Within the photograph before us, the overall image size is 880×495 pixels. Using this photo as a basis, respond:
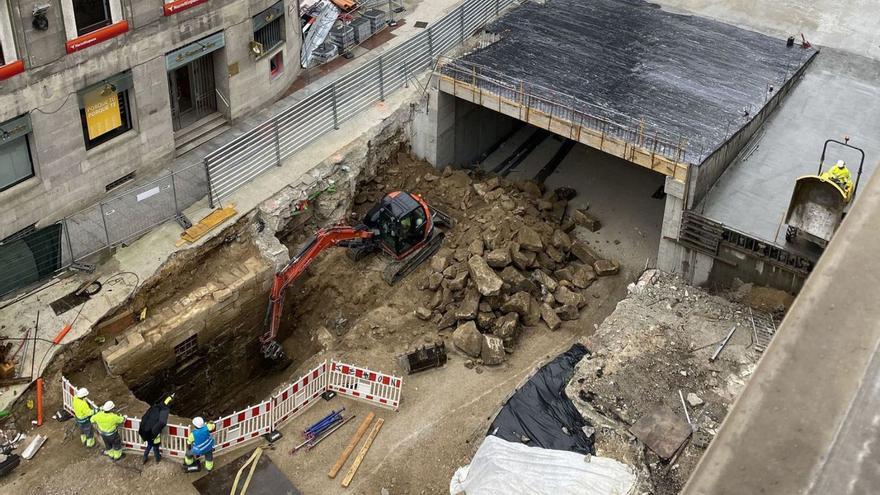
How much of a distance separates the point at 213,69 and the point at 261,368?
31.5 ft

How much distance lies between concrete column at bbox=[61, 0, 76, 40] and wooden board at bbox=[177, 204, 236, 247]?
19.3ft

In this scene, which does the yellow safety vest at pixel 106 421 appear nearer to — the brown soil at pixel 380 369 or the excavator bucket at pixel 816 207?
the brown soil at pixel 380 369

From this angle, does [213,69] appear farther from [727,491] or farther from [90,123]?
[727,491]

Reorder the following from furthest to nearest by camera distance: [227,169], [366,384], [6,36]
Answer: [227,169] → [366,384] → [6,36]

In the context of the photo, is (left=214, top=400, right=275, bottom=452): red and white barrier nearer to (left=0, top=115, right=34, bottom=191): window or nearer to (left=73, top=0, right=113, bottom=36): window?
(left=0, top=115, right=34, bottom=191): window

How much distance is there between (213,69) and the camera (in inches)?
1134

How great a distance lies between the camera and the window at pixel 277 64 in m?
30.6

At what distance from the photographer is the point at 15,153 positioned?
23734 mm

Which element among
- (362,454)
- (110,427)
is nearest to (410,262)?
(362,454)

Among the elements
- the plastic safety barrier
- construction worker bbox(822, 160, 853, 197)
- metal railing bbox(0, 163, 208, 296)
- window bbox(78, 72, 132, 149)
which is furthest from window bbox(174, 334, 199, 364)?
construction worker bbox(822, 160, 853, 197)

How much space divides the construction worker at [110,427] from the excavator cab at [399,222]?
29.8 ft

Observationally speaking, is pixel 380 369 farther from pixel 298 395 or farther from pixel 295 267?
pixel 295 267

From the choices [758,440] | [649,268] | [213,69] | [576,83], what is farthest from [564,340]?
[213,69]

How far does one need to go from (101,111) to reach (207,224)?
427cm
